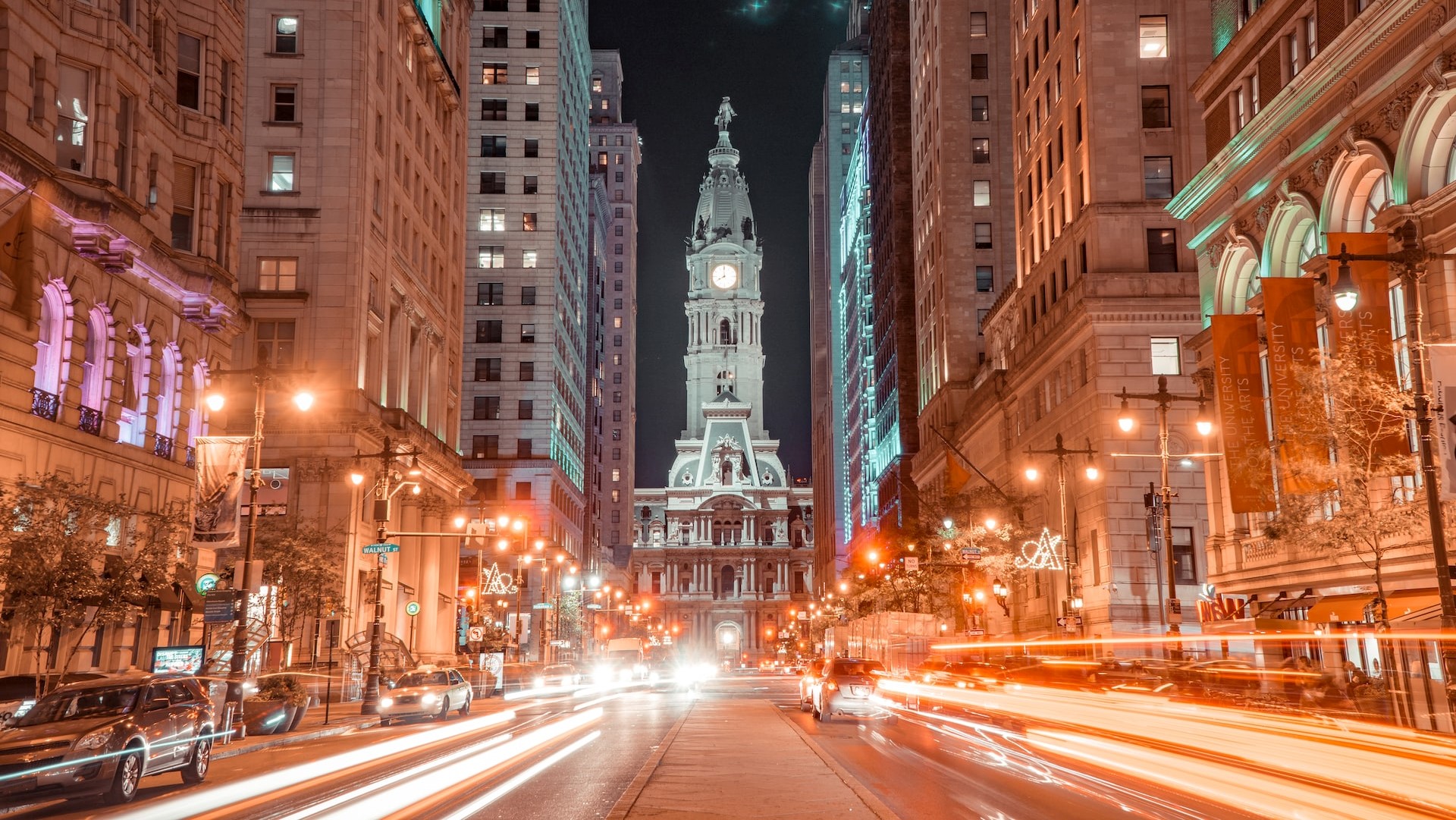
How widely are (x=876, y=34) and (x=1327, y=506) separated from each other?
96809mm

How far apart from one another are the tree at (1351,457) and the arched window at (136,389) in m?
30.9

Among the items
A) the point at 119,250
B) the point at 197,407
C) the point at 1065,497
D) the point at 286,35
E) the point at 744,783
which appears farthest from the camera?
the point at 286,35

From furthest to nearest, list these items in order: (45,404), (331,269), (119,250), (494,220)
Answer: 1. (494,220)
2. (331,269)
3. (119,250)
4. (45,404)

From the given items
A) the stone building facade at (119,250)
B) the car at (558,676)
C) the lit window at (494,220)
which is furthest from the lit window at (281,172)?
the lit window at (494,220)

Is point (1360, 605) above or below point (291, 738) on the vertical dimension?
above

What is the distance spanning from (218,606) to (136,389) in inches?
458

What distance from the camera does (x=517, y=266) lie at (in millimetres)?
108375

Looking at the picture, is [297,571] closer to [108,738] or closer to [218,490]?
[218,490]

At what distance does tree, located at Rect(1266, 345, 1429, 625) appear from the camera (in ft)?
99.9

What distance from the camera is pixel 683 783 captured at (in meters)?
19.2

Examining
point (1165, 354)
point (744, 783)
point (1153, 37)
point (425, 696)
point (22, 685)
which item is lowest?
point (744, 783)

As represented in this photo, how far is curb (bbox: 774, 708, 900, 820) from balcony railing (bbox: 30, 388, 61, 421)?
64.7 feet

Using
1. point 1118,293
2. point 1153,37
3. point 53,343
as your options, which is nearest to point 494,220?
point 1153,37

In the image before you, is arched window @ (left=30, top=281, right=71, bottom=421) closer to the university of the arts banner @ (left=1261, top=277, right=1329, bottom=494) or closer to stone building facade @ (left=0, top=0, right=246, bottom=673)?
stone building facade @ (left=0, top=0, right=246, bottom=673)
